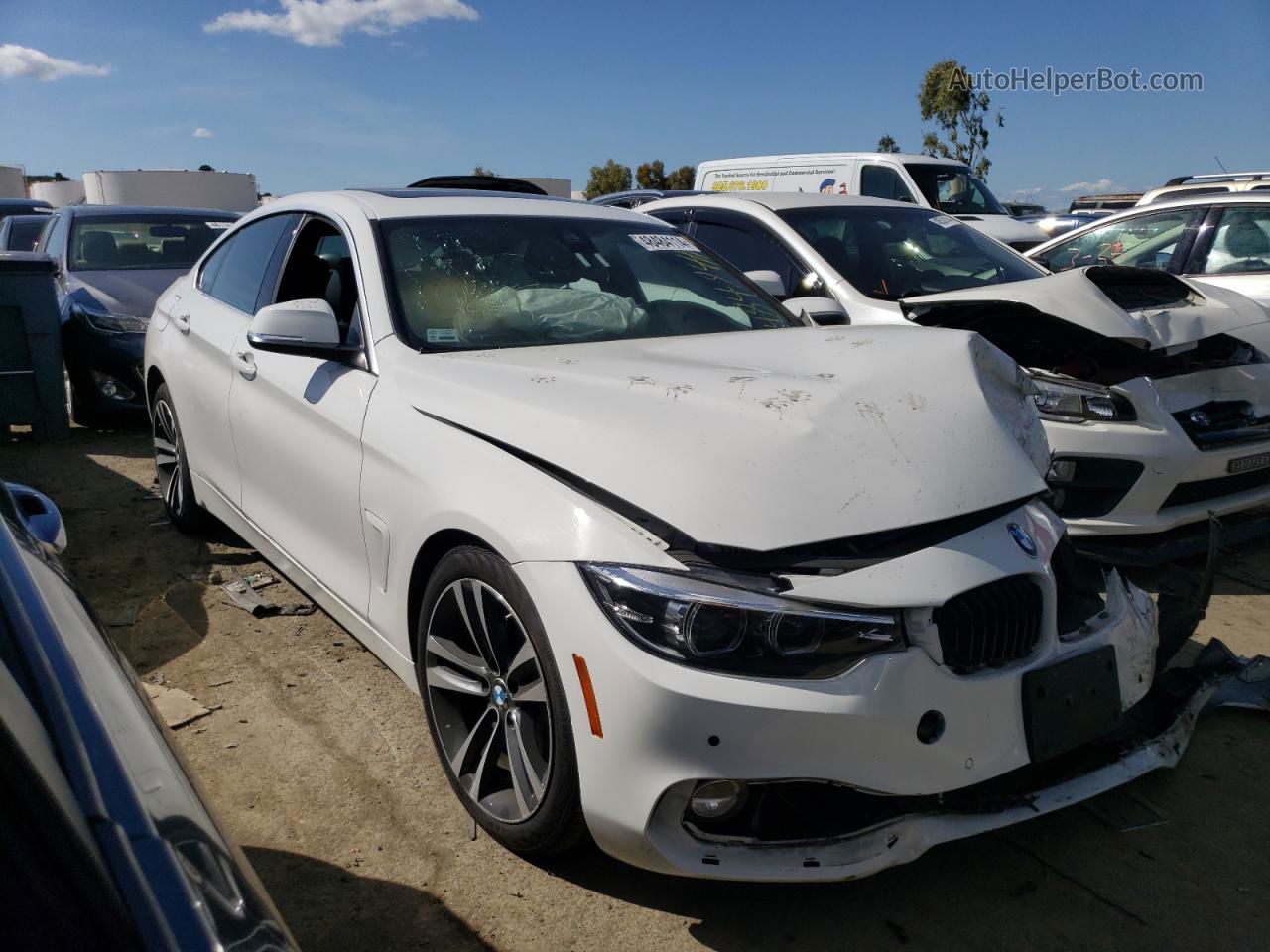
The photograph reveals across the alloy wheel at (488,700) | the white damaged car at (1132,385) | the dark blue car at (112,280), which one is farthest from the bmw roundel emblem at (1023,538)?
the dark blue car at (112,280)

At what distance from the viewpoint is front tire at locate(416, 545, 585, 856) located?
219cm

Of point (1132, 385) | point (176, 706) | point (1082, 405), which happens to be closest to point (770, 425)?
point (176, 706)

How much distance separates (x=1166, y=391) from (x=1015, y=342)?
2.16ft

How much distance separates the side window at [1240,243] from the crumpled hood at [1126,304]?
216 cm

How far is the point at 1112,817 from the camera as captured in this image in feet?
8.63

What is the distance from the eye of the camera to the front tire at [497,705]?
7.19 ft

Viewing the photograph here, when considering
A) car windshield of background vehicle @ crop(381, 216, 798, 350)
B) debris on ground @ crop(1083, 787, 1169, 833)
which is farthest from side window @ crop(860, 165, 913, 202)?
debris on ground @ crop(1083, 787, 1169, 833)

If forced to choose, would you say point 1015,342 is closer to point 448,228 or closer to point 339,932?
point 448,228

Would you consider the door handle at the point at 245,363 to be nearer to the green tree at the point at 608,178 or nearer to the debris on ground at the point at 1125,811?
the debris on ground at the point at 1125,811

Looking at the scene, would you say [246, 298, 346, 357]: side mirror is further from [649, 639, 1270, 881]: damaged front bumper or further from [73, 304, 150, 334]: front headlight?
[73, 304, 150, 334]: front headlight

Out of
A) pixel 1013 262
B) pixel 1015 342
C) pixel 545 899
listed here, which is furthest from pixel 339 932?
pixel 1013 262

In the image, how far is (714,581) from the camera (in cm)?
201

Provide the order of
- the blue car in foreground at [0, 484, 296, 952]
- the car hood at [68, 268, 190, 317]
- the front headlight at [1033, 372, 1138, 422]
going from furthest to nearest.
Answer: the car hood at [68, 268, 190, 317]
the front headlight at [1033, 372, 1138, 422]
the blue car in foreground at [0, 484, 296, 952]

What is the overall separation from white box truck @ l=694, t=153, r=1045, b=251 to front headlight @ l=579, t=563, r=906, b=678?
421 inches
